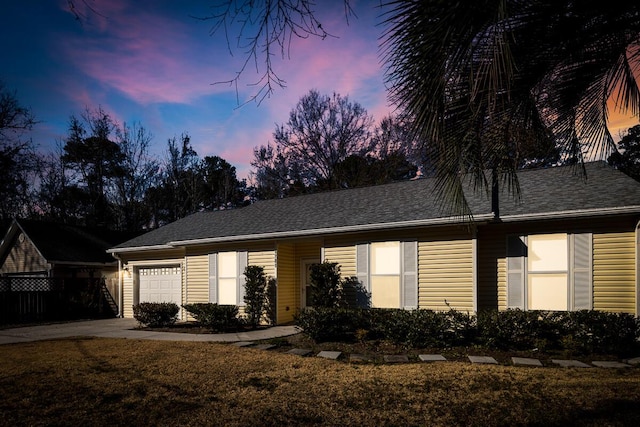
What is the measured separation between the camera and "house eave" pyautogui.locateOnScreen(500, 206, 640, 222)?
30.7 ft

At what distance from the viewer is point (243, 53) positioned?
349 centimetres

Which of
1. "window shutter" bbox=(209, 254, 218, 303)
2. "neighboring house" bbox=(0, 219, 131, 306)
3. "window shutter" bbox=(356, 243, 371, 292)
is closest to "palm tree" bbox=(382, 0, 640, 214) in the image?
"window shutter" bbox=(356, 243, 371, 292)

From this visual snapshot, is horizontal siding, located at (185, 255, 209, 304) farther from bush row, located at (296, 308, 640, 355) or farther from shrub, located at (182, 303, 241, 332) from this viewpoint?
bush row, located at (296, 308, 640, 355)

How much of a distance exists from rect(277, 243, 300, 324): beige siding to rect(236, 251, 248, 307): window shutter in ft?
3.93

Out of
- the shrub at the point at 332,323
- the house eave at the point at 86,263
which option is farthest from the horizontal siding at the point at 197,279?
the house eave at the point at 86,263

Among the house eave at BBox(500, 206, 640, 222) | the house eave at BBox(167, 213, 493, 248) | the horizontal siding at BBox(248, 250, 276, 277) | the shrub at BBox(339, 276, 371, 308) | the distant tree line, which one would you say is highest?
the distant tree line

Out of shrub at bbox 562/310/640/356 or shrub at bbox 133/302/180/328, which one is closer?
shrub at bbox 562/310/640/356

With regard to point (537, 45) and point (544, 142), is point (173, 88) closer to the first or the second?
point (537, 45)

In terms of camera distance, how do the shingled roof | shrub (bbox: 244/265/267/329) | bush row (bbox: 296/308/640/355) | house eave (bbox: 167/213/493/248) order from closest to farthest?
bush row (bbox: 296/308/640/355) < the shingled roof < house eave (bbox: 167/213/493/248) < shrub (bbox: 244/265/267/329)

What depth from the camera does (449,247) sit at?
1123cm

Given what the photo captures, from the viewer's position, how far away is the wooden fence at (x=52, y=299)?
1742 centimetres

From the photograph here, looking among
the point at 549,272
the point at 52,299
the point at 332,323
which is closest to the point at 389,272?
the point at 332,323

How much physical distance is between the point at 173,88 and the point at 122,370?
5.15 m

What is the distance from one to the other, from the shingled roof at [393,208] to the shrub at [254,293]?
113cm
